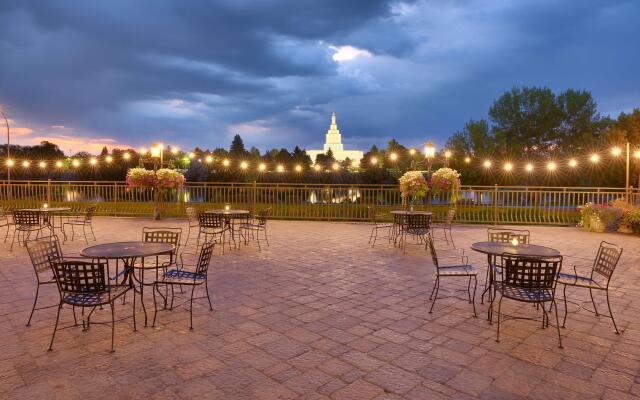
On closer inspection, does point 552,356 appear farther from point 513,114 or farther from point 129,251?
point 513,114

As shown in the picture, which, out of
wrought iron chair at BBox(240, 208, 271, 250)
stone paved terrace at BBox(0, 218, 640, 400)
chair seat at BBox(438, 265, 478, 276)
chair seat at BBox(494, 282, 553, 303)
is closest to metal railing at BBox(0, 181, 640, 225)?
wrought iron chair at BBox(240, 208, 271, 250)

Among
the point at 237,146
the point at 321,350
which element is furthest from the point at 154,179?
the point at 237,146

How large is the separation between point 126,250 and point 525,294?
4.82 meters

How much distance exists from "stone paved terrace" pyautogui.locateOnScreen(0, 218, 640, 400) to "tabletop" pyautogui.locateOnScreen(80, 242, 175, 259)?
0.83 m

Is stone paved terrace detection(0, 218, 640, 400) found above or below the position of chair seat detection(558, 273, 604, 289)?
below

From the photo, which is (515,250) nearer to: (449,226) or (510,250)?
(510,250)

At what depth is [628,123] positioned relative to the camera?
3109 cm

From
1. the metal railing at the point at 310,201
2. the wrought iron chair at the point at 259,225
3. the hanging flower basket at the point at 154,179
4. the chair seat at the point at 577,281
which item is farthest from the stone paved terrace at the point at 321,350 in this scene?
the metal railing at the point at 310,201

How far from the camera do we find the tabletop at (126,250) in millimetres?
4852

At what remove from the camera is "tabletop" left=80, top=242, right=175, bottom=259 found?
4.85 m

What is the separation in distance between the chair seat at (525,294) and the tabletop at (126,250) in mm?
4121

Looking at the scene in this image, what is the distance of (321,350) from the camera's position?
4.19m

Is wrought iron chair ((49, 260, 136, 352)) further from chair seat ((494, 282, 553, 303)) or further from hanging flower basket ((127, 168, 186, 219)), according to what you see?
hanging flower basket ((127, 168, 186, 219))

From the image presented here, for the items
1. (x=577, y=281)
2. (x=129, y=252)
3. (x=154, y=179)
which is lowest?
(x=577, y=281)
